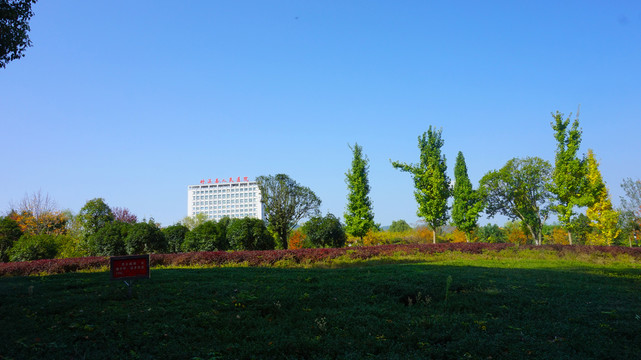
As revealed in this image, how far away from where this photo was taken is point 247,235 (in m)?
22.5

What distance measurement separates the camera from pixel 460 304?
6645 mm

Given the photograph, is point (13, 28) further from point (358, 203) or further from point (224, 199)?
point (224, 199)

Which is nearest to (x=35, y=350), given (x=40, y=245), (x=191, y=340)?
(x=191, y=340)

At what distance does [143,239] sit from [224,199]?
16143 cm

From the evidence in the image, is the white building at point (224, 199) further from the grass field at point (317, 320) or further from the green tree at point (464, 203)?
the grass field at point (317, 320)

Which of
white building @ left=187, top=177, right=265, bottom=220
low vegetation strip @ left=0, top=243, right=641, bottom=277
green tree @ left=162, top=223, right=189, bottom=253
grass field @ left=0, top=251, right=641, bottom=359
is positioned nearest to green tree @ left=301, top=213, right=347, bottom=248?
low vegetation strip @ left=0, top=243, right=641, bottom=277

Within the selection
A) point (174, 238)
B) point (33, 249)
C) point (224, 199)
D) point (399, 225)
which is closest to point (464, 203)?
point (174, 238)

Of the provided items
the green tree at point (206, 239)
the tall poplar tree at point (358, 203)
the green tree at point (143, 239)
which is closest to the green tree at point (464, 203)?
the tall poplar tree at point (358, 203)

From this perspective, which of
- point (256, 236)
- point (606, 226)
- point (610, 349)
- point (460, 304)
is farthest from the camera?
point (606, 226)

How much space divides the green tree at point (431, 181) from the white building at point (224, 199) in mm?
149483

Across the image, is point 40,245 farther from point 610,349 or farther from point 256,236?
point 610,349

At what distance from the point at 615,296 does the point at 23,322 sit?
36.2 ft

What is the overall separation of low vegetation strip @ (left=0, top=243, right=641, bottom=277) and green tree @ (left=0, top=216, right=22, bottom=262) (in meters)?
7.42

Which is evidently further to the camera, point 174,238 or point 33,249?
point 174,238
